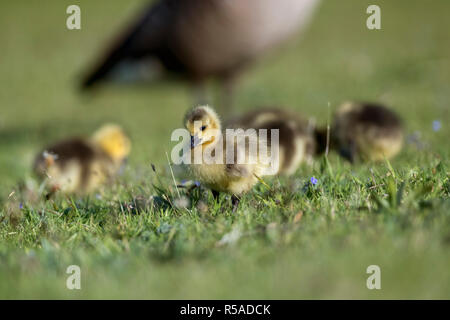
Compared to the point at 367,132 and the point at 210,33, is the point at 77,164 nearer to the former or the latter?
the point at 367,132

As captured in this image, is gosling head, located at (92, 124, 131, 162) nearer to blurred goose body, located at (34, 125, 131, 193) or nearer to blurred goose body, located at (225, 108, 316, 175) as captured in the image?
blurred goose body, located at (34, 125, 131, 193)

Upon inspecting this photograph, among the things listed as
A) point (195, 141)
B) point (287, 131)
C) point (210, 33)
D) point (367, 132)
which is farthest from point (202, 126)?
point (210, 33)

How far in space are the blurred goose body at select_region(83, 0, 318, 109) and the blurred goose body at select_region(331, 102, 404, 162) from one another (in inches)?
101

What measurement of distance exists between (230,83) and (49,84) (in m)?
6.02

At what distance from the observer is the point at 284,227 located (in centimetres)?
276

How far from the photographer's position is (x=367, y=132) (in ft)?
15.9

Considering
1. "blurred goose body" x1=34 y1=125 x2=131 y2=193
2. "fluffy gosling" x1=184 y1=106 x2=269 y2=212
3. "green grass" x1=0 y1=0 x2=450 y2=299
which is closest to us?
"green grass" x1=0 y1=0 x2=450 y2=299

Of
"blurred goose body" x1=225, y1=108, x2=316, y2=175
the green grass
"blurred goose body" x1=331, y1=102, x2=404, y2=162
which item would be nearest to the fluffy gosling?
the green grass

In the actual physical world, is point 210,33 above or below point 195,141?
above

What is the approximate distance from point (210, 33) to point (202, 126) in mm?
4202

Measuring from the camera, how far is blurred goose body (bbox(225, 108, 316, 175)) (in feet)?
14.6

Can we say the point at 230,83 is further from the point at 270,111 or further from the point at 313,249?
the point at 313,249

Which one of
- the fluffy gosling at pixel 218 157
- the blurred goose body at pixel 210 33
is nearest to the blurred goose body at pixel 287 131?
the fluffy gosling at pixel 218 157
